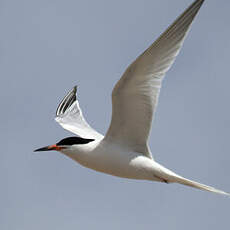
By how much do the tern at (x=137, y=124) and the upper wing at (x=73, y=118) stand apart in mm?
1261

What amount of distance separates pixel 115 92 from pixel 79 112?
3570 millimetres

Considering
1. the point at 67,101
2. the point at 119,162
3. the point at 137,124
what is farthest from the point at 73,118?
the point at 137,124

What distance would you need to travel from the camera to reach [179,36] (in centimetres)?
766

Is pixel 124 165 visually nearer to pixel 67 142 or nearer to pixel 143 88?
pixel 67 142

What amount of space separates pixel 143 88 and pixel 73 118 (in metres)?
3.48

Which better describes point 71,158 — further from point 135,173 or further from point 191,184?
point 191,184

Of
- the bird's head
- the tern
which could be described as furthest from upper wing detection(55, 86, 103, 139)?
the tern

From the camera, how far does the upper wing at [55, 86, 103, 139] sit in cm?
1059

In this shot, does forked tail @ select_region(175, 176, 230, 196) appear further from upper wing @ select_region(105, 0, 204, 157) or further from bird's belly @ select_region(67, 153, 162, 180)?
upper wing @ select_region(105, 0, 204, 157)

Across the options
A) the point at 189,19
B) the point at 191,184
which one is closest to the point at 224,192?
the point at 191,184

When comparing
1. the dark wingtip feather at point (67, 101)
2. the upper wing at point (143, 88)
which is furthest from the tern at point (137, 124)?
the dark wingtip feather at point (67, 101)

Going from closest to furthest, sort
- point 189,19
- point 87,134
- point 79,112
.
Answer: point 189,19 < point 87,134 < point 79,112

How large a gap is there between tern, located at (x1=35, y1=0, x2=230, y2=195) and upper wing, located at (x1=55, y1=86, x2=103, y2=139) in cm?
126

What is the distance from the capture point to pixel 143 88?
27.0 feet
